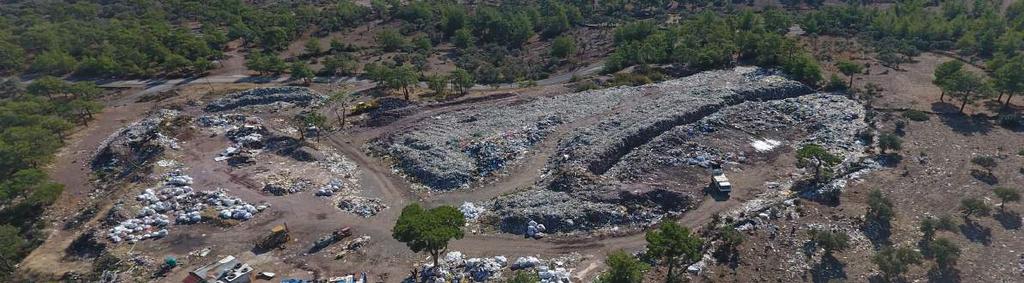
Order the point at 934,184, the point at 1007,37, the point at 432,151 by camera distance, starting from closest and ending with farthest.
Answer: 1. the point at 934,184
2. the point at 432,151
3. the point at 1007,37

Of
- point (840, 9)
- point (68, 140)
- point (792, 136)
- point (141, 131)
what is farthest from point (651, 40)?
point (68, 140)

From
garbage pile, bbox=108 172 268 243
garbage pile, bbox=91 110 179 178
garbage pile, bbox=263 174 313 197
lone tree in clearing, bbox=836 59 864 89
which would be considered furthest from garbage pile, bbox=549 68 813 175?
garbage pile, bbox=91 110 179 178

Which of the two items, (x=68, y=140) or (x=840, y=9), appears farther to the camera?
(x=840, y=9)

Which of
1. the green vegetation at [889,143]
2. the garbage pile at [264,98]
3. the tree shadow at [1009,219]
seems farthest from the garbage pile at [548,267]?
the garbage pile at [264,98]

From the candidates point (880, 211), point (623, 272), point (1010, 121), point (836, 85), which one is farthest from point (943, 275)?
point (836, 85)

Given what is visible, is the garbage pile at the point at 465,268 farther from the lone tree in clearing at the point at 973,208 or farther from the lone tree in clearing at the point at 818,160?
the lone tree in clearing at the point at 973,208

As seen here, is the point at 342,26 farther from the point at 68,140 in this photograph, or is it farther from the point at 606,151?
the point at 606,151

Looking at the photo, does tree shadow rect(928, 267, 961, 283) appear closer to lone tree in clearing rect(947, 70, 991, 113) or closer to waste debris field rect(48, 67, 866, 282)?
waste debris field rect(48, 67, 866, 282)
